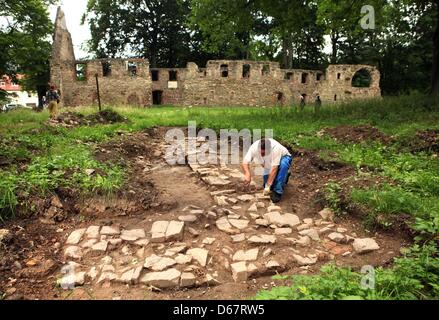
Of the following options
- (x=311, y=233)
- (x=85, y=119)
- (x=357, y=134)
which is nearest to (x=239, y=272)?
(x=311, y=233)

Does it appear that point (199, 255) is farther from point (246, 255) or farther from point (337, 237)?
point (337, 237)

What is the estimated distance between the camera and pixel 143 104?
87.8ft

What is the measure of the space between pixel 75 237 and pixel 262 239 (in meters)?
2.69

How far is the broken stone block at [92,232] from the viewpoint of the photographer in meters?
4.83

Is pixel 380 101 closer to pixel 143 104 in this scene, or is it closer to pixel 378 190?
pixel 378 190

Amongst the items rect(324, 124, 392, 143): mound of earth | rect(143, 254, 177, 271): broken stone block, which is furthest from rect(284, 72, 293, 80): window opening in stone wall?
rect(143, 254, 177, 271): broken stone block

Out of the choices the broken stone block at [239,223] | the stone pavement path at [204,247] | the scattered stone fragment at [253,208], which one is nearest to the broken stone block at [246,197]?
the scattered stone fragment at [253,208]

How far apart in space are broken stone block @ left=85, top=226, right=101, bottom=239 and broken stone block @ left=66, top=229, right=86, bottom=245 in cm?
9

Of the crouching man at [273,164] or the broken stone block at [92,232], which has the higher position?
the crouching man at [273,164]

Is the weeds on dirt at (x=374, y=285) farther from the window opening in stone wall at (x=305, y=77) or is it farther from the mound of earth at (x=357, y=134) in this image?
the window opening in stone wall at (x=305, y=77)

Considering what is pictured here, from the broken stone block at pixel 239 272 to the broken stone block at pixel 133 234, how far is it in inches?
59.0

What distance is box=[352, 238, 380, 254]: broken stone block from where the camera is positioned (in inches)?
173

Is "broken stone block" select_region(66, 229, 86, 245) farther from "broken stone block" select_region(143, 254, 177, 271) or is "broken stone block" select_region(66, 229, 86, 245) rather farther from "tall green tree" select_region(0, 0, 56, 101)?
"tall green tree" select_region(0, 0, 56, 101)
